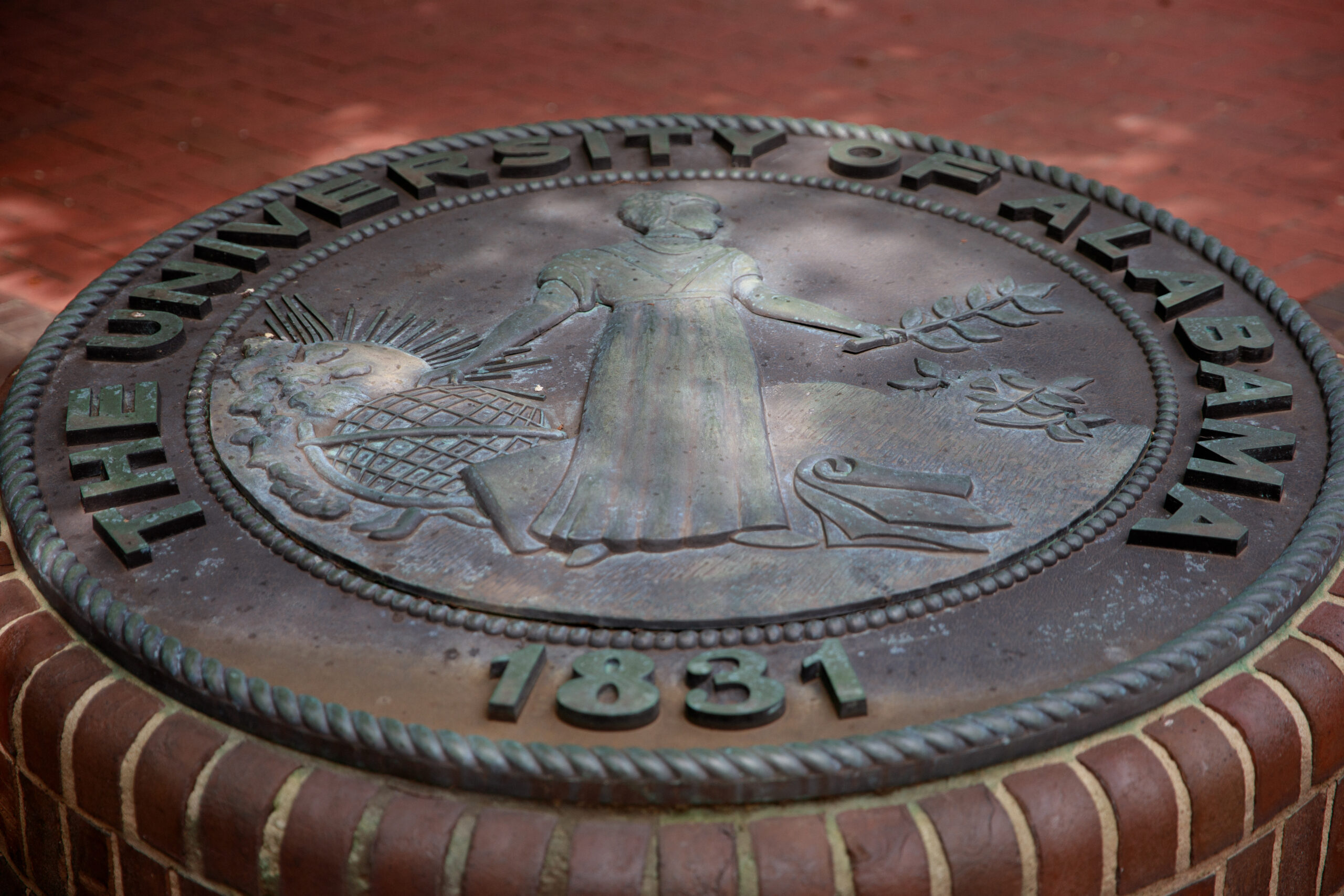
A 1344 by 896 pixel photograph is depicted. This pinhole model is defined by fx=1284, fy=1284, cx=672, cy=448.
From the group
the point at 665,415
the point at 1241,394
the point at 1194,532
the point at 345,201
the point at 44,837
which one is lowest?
the point at 44,837

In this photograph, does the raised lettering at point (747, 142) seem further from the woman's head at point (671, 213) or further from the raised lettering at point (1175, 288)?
the raised lettering at point (1175, 288)

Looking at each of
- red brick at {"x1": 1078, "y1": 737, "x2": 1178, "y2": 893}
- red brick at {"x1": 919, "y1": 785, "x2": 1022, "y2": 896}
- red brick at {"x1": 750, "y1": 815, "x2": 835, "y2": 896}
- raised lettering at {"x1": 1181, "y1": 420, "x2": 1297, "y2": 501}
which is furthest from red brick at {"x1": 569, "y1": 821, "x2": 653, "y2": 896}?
raised lettering at {"x1": 1181, "y1": 420, "x2": 1297, "y2": 501}

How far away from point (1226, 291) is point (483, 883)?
6.53ft

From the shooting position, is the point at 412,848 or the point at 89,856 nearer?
the point at 412,848

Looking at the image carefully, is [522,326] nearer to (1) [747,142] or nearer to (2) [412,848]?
(1) [747,142]

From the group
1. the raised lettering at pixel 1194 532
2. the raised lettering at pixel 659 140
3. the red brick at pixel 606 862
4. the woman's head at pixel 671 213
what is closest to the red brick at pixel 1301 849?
the raised lettering at pixel 1194 532

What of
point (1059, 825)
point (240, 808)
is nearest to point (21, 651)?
point (240, 808)

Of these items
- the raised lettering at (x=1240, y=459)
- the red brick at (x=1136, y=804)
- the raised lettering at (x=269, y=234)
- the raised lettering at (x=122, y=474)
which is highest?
the raised lettering at (x=269, y=234)

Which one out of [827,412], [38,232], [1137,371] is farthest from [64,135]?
[1137,371]

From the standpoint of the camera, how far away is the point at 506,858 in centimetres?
160

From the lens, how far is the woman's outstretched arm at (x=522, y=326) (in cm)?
242

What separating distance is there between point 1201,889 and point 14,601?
182 cm

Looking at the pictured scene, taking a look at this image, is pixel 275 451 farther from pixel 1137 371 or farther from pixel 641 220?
pixel 1137 371

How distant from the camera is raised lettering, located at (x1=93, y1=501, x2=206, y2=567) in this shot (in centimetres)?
196
